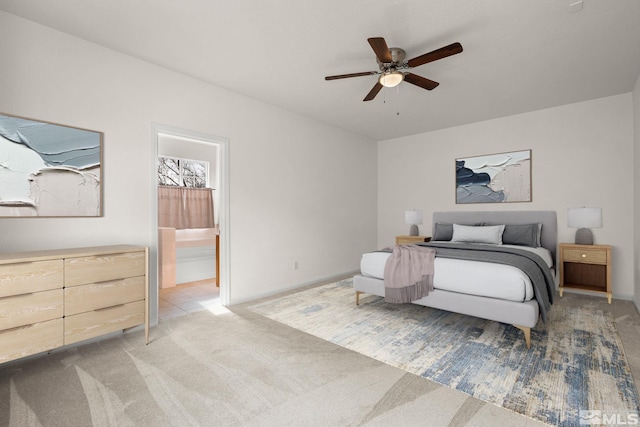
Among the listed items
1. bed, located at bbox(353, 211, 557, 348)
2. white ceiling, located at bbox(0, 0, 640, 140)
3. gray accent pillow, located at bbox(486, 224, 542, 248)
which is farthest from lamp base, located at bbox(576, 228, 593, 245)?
white ceiling, located at bbox(0, 0, 640, 140)

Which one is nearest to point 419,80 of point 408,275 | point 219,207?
point 408,275

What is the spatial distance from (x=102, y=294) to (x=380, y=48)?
9.57 feet

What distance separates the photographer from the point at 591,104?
166 inches

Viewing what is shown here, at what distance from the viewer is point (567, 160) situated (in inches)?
174

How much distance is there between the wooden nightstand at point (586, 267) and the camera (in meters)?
3.88

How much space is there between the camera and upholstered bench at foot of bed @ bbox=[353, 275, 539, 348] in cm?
253

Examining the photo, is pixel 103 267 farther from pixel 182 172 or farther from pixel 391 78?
pixel 182 172

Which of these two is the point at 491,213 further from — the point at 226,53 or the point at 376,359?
the point at 226,53

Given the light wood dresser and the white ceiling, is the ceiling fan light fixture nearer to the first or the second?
the white ceiling

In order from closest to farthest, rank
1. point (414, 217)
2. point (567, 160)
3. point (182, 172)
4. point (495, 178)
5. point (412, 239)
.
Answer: point (567, 160), point (495, 178), point (412, 239), point (414, 217), point (182, 172)

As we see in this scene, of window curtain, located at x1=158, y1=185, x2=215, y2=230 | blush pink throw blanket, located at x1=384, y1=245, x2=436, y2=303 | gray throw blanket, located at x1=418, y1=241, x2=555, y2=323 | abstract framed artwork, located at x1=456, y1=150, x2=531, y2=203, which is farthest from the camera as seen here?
window curtain, located at x1=158, y1=185, x2=215, y2=230

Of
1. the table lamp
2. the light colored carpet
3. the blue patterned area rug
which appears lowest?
the light colored carpet

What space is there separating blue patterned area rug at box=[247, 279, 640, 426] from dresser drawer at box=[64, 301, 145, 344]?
52.1 inches

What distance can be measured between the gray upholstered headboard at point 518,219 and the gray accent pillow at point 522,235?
14 centimetres
